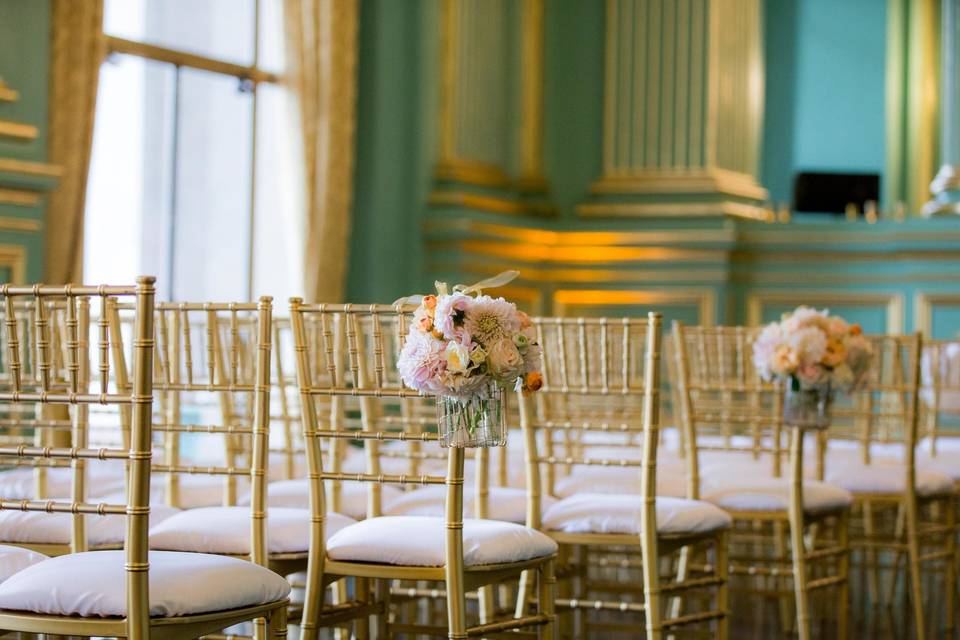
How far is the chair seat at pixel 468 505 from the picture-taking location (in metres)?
3.78

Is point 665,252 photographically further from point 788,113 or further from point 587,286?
point 788,113

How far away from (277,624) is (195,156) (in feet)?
15.8

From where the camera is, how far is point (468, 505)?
12.7ft

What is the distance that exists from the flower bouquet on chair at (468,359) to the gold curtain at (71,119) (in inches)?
127

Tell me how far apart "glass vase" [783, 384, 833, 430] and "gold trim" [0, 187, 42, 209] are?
305 cm

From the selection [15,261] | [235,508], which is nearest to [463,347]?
[235,508]

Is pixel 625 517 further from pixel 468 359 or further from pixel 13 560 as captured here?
pixel 13 560

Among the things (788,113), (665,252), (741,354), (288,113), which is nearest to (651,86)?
(665,252)

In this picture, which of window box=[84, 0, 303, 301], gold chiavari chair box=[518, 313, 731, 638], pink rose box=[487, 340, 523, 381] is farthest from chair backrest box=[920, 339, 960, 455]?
window box=[84, 0, 303, 301]

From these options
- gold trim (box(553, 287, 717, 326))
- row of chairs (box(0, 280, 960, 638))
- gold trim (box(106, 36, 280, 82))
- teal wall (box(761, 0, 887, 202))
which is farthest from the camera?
teal wall (box(761, 0, 887, 202))

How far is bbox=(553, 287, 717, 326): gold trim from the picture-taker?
7875 mm

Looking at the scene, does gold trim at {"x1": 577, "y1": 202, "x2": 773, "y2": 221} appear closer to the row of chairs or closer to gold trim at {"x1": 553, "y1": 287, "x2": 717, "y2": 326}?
gold trim at {"x1": 553, "y1": 287, "x2": 717, "y2": 326}

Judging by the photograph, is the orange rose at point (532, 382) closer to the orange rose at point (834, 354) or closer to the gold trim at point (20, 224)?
the orange rose at point (834, 354)

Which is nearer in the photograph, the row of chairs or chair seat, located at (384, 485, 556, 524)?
the row of chairs
